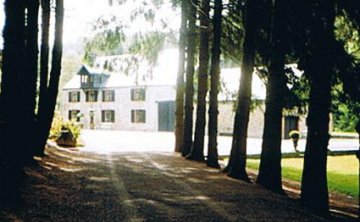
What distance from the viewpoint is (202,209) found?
984 centimetres

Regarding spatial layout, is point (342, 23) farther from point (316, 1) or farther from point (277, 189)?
point (277, 189)

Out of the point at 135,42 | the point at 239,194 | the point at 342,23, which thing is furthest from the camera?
the point at 135,42

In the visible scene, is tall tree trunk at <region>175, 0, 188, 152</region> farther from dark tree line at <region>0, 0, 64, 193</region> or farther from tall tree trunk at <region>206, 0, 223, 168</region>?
dark tree line at <region>0, 0, 64, 193</region>

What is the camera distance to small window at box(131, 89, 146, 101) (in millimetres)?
63138

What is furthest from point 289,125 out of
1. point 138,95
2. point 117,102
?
point 117,102

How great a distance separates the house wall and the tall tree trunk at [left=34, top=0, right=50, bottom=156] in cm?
3983

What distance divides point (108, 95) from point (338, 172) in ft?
152

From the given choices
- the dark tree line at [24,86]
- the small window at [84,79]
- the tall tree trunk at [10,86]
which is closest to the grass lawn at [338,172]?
the dark tree line at [24,86]

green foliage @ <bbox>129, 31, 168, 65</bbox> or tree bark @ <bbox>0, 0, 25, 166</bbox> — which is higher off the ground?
green foliage @ <bbox>129, 31, 168, 65</bbox>

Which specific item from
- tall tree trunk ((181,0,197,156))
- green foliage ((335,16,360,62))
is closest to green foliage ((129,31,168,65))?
tall tree trunk ((181,0,197,156))

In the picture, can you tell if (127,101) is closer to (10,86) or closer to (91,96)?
(91,96)

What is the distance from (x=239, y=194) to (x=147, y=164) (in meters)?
7.73

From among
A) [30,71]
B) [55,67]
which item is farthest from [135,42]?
[30,71]

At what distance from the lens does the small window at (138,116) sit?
208ft
